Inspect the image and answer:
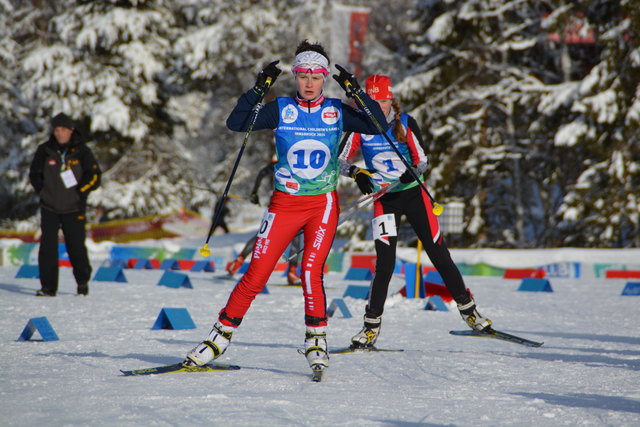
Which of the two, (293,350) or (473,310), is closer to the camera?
(293,350)

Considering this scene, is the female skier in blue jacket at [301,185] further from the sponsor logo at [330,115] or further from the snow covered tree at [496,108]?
the snow covered tree at [496,108]

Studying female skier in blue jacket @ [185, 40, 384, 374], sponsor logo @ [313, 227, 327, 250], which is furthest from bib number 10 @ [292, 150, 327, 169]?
sponsor logo @ [313, 227, 327, 250]

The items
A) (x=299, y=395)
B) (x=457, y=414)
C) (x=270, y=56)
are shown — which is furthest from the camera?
(x=270, y=56)

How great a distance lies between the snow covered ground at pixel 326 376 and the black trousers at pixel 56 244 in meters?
0.30

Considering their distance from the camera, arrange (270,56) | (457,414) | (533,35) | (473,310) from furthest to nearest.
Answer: (270,56), (533,35), (473,310), (457,414)

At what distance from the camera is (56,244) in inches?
332

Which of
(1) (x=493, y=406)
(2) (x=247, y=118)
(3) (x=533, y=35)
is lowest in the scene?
(1) (x=493, y=406)

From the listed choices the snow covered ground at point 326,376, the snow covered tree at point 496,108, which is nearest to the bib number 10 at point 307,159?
the snow covered ground at point 326,376

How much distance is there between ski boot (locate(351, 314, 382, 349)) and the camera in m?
5.35

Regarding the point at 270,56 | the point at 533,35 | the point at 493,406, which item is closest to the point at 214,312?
the point at 493,406

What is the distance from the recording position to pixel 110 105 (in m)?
23.9

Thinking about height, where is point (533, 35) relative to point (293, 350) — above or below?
above

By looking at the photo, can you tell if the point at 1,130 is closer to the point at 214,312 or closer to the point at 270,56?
the point at 270,56

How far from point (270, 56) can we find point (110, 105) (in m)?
5.39
